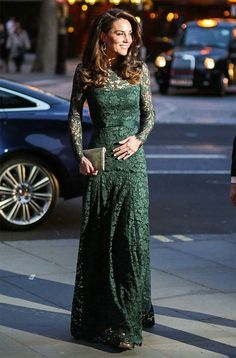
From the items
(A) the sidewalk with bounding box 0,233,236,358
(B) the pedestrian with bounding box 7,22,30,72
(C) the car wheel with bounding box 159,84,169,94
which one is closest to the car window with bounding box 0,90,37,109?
(A) the sidewalk with bounding box 0,233,236,358

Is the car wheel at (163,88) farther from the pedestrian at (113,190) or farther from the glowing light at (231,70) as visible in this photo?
the pedestrian at (113,190)

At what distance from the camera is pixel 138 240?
646 centimetres

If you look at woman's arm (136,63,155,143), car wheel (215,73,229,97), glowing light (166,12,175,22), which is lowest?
car wheel (215,73,229,97)

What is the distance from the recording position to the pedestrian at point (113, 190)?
6.42 meters

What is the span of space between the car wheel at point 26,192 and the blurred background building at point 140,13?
34.6 meters

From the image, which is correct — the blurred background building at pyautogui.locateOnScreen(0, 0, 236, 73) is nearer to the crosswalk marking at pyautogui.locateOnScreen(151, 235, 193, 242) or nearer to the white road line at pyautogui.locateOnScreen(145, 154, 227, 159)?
the white road line at pyautogui.locateOnScreen(145, 154, 227, 159)

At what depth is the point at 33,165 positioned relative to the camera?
10.6 m

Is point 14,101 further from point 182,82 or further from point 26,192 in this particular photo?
point 182,82

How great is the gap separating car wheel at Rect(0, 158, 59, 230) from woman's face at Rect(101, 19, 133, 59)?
419 cm

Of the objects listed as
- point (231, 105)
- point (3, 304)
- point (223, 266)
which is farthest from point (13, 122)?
point (231, 105)

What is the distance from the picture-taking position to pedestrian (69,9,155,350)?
6.42 meters

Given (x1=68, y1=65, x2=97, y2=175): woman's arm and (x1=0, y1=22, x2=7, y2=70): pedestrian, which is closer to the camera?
(x1=68, y1=65, x2=97, y2=175): woman's arm

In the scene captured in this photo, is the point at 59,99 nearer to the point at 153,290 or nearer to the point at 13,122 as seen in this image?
the point at 13,122

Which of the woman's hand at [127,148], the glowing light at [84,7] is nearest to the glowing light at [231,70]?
the glowing light at [84,7]
